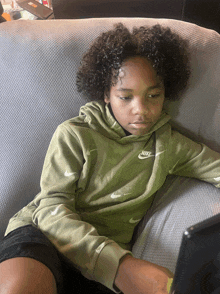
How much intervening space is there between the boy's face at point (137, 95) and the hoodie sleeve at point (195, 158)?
0.42ft

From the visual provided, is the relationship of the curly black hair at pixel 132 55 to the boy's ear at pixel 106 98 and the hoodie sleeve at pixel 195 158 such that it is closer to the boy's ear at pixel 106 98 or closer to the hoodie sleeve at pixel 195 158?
the boy's ear at pixel 106 98

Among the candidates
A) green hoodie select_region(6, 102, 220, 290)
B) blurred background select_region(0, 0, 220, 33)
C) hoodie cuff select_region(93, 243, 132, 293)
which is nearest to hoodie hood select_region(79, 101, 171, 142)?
green hoodie select_region(6, 102, 220, 290)

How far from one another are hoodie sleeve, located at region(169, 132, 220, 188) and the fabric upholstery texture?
0.13ft

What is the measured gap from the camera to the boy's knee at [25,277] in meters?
0.52

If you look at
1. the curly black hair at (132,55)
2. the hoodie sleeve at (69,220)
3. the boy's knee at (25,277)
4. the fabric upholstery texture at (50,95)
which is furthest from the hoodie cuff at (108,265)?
the curly black hair at (132,55)

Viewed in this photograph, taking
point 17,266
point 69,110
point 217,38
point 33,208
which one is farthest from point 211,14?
point 17,266

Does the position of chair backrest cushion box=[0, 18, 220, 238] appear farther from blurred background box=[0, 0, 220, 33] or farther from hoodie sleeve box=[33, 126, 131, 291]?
blurred background box=[0, 0, 220, 33]

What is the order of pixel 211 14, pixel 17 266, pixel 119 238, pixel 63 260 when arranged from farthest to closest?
pixel 211 14 < pixel 119 238 < pixel 63 260 < pixel 17 266

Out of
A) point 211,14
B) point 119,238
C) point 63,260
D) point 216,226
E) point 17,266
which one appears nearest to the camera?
point 216,226

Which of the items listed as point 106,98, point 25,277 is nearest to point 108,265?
point 25,277

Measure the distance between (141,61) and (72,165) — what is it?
0.34 m

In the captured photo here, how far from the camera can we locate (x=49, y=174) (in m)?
0.69

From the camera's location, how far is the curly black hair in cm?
73

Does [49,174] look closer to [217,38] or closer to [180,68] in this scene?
[180,68]
